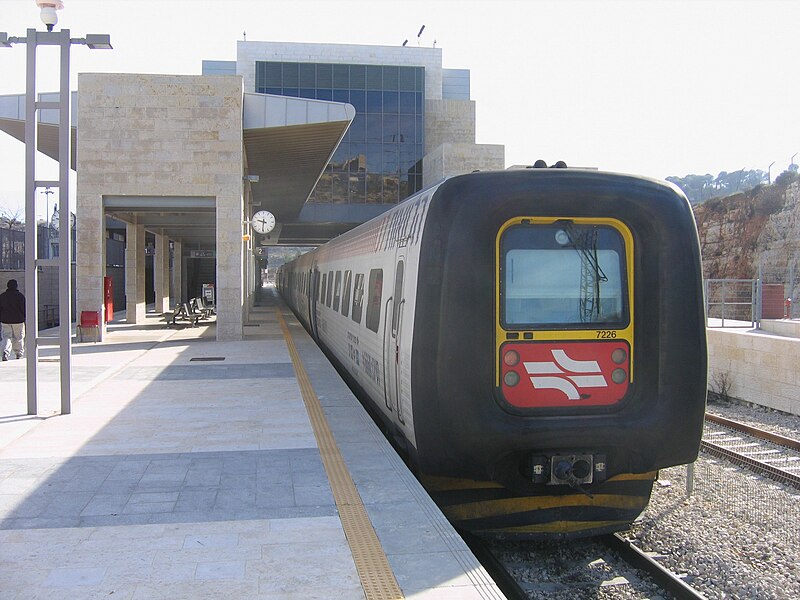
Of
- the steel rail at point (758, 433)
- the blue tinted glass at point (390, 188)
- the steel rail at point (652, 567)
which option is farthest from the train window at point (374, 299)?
the blue tinted glass at point (390, 188)

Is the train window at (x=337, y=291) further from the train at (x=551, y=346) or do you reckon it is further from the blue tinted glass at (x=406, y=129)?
the blue tinted glass at (x=406, y=129)

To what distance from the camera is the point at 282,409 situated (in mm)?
9312

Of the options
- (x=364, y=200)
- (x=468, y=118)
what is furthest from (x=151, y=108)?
(x=468, y=118)

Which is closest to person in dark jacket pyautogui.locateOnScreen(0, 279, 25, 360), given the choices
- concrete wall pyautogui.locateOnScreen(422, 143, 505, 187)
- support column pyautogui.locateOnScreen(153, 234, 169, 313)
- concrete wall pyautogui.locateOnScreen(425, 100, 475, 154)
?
support column pyautogui.locateOnScreen(153, 234, 169, 313)

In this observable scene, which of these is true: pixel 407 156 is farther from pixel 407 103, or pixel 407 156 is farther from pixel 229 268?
pixel 229 268

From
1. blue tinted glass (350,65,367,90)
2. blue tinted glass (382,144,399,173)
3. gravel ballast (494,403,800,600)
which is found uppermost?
blue tinted glass (350,65,367,90)

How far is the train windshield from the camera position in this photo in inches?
220

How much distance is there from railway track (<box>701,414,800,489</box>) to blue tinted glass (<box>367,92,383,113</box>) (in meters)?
33.7

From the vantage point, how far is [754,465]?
862 centimetres

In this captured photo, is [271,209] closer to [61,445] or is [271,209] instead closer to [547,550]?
[61,445]

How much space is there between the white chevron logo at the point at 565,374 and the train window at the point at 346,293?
5263 mm

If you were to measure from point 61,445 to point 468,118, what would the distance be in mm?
39266

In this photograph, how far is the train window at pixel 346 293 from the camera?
10.7 meters

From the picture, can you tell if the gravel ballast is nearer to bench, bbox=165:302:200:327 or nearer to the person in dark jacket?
the person in dark jacket
